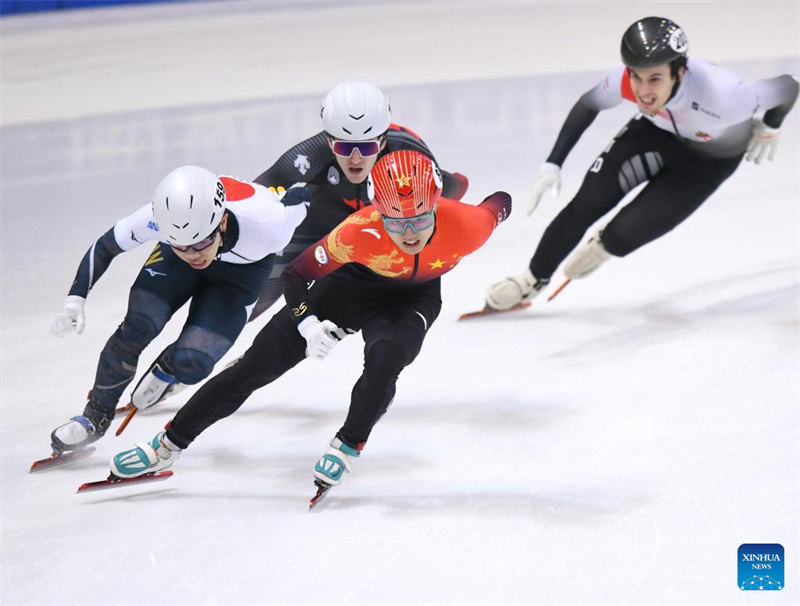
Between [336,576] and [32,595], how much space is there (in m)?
0.83

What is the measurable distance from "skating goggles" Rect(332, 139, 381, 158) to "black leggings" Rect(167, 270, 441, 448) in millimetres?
449

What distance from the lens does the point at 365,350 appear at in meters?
3.36

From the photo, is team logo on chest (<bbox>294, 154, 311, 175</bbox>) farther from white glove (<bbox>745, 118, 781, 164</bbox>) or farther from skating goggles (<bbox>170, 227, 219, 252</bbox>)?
white glove (<bbox>745, 118, 781, 164</bbox>)

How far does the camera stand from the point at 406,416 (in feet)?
13.3

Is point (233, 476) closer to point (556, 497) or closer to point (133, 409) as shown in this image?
point (133, 409)

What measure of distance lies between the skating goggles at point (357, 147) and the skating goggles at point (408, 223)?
58cm

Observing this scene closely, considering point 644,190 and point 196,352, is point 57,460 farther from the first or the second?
point 644,190

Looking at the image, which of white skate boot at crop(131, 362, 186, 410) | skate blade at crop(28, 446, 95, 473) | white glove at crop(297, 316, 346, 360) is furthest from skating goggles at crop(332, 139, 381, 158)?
skate blade at crop(28, 446, 95, 473)

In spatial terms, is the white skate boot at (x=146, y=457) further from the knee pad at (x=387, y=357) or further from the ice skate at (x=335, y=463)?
the knee pad at (x=387, y=357)

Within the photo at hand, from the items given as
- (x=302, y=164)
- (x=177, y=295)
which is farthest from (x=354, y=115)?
(x=177, y=295)

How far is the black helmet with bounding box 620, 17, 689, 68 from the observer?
3.95 meters

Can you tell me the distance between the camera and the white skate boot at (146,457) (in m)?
3.49

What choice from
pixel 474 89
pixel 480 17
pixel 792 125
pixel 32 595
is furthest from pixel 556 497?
pixel 480 17

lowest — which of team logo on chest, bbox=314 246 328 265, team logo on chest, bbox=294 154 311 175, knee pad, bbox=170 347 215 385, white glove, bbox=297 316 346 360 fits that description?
knee pad, bbox=170 347 215 385
